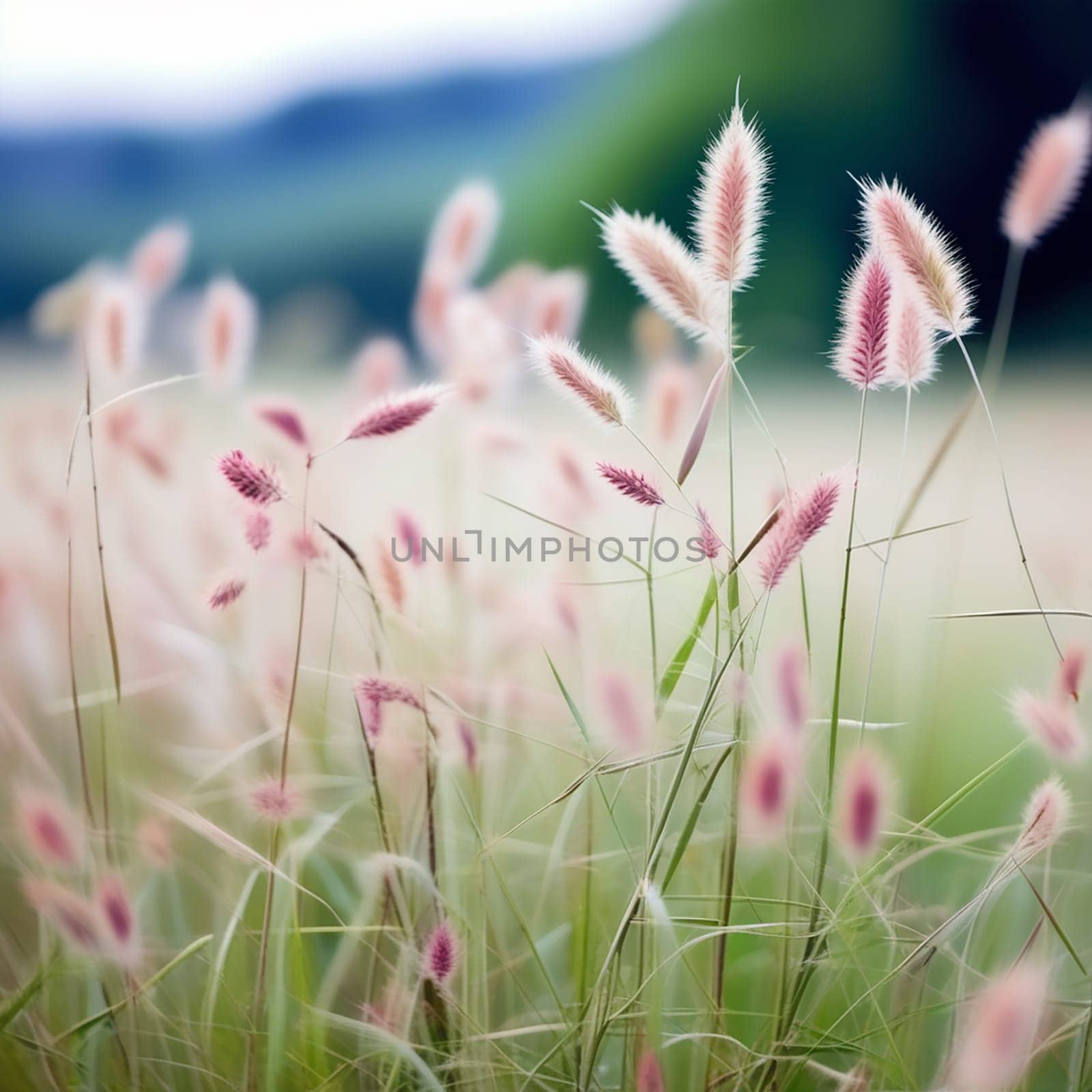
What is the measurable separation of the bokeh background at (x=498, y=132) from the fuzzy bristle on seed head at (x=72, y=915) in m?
0.61

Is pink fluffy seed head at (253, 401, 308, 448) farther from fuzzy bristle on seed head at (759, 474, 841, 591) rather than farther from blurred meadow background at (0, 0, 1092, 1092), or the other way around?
fuzzy bristle on seed head at (759, 474, 841, 591)

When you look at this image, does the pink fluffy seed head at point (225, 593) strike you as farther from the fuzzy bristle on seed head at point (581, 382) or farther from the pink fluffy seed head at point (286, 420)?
the fuzzy bristle on seed head at point (581, 382)

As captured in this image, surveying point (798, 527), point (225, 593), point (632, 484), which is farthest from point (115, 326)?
point (798, 527)

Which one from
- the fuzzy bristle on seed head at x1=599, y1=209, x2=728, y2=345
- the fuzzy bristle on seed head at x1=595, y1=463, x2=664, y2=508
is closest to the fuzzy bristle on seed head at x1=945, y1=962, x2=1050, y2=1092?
the fuzzy bristle on seed head at x1=595, y1=463, x2=664, y2=508

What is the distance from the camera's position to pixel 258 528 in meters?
0.91

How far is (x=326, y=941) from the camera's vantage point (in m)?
0.97

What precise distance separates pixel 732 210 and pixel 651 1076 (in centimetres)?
84

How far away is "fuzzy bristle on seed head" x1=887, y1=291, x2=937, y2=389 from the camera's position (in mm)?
844

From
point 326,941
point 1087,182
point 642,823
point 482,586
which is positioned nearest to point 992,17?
point 1087,182

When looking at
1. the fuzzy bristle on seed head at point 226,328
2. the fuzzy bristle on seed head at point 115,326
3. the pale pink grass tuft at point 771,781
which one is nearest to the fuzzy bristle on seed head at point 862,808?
the pale pink grass tuft at point 771,781

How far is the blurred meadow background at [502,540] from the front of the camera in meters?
0.91

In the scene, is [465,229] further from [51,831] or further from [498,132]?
[51,831]

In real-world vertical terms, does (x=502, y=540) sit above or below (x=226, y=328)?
below

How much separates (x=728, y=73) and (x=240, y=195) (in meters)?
0.54
